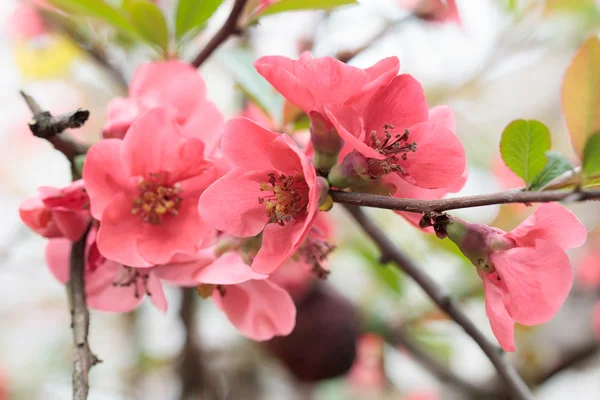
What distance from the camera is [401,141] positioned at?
1.19 feet

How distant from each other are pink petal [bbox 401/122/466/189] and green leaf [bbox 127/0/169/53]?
34 centimetres

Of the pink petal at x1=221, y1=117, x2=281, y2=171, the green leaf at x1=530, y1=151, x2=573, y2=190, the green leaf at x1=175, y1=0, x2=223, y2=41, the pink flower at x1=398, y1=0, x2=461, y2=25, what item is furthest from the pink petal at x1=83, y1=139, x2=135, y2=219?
the pink flower at x1=398, y1=0, x2=461, y2=25

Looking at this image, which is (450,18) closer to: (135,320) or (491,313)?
(491,313)

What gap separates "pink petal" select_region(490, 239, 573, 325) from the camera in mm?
331

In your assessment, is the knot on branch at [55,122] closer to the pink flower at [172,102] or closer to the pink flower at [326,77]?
the pink flower at [172,102]

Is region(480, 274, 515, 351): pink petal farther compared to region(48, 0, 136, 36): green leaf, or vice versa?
region(48, 0, 136, 36): green leaf

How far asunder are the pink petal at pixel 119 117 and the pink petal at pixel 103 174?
0.04 meters

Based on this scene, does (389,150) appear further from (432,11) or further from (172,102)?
(432,11)

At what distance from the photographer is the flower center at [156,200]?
448mm

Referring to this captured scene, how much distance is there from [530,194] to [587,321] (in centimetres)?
112

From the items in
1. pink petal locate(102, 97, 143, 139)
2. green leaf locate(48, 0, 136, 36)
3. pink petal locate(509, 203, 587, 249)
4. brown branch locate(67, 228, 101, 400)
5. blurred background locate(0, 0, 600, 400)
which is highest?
pink petal locate(509, 203, 587, 249)

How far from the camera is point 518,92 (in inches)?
91.8

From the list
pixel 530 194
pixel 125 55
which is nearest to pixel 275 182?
pixel 530 194

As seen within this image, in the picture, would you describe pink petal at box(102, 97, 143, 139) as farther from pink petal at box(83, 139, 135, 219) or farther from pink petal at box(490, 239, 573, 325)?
pink petal at box(490, 239, 573, 325)
